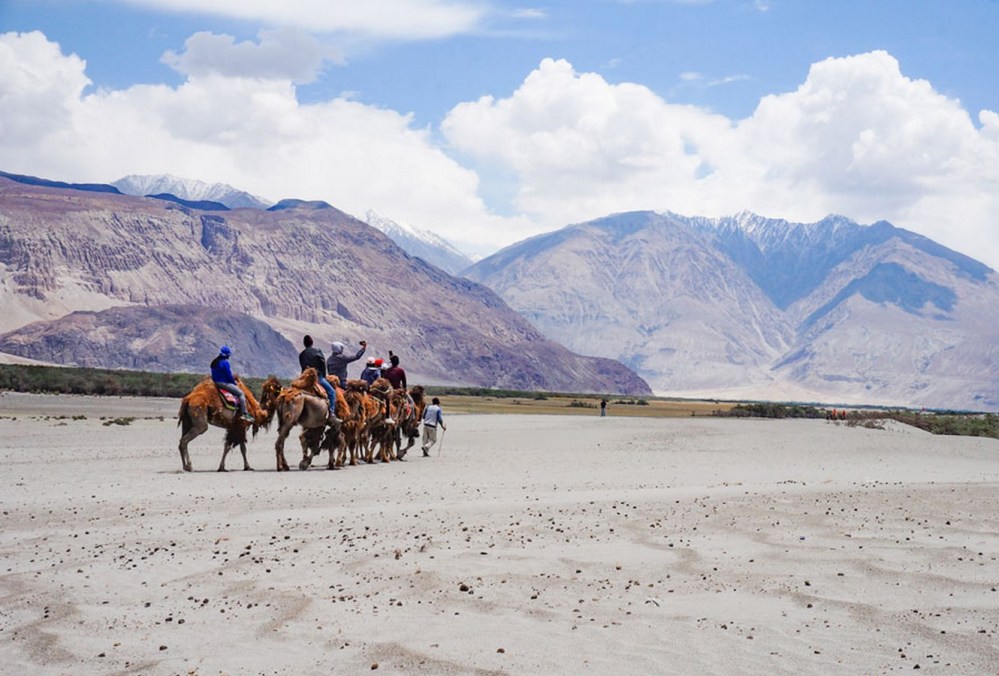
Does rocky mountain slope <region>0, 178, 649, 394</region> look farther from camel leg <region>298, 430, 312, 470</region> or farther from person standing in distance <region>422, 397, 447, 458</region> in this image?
camel leg <region>298, 430, 312, 470</region>

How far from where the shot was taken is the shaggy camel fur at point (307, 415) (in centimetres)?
2078

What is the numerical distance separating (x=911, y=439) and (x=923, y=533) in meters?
22.0

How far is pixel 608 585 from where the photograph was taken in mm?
9758

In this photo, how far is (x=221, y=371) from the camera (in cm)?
2033

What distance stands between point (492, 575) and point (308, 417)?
11848mm

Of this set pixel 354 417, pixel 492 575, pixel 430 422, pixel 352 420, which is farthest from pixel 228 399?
pixel 492 575

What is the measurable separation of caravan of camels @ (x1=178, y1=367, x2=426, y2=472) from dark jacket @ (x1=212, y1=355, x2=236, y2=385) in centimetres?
22

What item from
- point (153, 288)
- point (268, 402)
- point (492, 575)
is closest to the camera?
point (492, 575)

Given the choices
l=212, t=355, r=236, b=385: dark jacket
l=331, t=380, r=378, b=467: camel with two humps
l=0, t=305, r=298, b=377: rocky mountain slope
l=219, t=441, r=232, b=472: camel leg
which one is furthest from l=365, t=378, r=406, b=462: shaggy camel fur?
l=0, t=305, r=298, b=377: rocky mountain slope

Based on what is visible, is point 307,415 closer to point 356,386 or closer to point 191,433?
point 191,433

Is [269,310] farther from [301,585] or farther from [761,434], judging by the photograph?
[301,585]

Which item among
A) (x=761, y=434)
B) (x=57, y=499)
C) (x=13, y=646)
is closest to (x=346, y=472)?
(x=57, y=499)

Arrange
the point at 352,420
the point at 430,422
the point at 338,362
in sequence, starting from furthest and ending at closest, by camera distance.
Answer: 1. the point at 430,422
2. the point at 338,362
3. the point at 352,420

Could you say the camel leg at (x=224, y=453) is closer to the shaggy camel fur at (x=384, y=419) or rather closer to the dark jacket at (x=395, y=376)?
the shaggy camel fur at (x=384, y=419)
